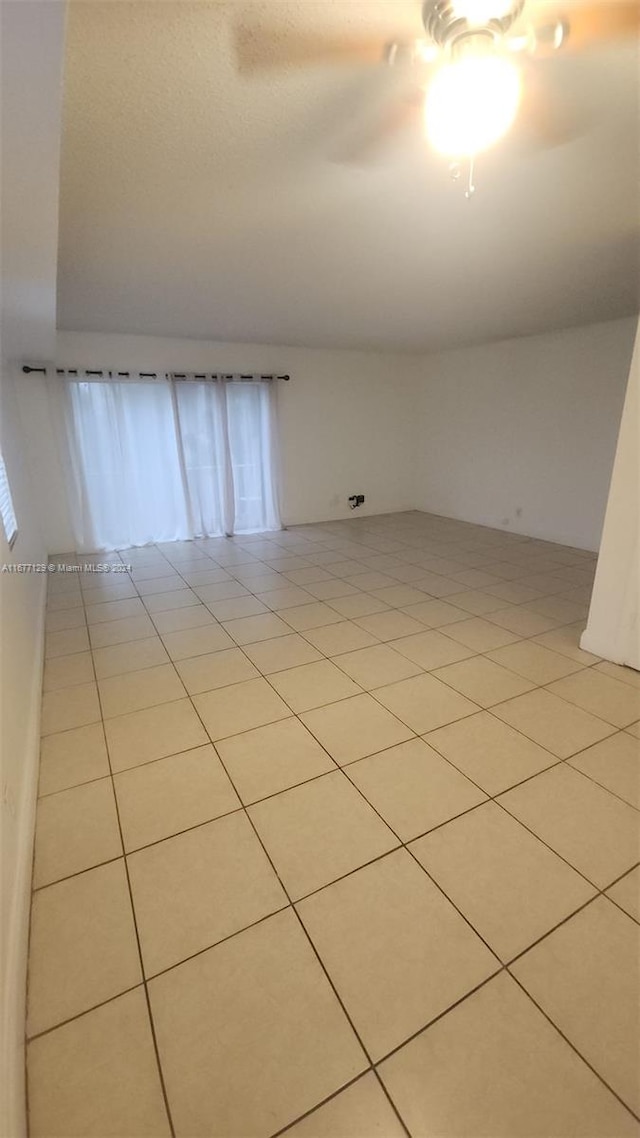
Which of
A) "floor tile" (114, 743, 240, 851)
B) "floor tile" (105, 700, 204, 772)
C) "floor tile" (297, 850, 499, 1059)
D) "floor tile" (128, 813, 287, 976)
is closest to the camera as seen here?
"floor tile" (297, 850, 499, 1059)

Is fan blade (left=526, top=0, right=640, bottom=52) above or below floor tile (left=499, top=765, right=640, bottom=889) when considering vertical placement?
above

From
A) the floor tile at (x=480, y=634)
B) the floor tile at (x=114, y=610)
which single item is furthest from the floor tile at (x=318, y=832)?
the floor tile at (x=114, y=610)

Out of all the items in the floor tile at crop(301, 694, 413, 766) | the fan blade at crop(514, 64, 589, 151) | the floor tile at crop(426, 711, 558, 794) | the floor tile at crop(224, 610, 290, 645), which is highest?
the fan blade at crop(514, 64, 589, 151)

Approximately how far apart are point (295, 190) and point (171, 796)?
2303mm

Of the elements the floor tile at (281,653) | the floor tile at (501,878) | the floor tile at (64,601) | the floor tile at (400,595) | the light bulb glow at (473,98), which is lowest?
the floor tile at (501,878)

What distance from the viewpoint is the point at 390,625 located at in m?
2.88

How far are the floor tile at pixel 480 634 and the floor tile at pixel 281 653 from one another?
896 mm

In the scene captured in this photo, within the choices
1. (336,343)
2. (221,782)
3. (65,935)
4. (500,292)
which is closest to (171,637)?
(221,782)

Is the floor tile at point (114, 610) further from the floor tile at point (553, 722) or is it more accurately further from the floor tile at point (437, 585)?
the floor tile at point (553, 722)

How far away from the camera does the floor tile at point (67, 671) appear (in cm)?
226

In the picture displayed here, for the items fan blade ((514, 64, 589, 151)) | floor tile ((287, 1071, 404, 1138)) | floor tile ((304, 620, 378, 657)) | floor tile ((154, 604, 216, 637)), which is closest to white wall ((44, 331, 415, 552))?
floor tile ((154, 604, 216, 637))

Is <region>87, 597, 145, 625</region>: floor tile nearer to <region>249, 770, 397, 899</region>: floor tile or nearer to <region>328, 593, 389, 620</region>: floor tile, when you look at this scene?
<region>328, 593, 389, 620</region>: floor tile

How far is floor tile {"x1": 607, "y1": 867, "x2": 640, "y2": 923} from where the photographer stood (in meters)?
1.20

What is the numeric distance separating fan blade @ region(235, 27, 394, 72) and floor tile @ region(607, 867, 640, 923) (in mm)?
2262
